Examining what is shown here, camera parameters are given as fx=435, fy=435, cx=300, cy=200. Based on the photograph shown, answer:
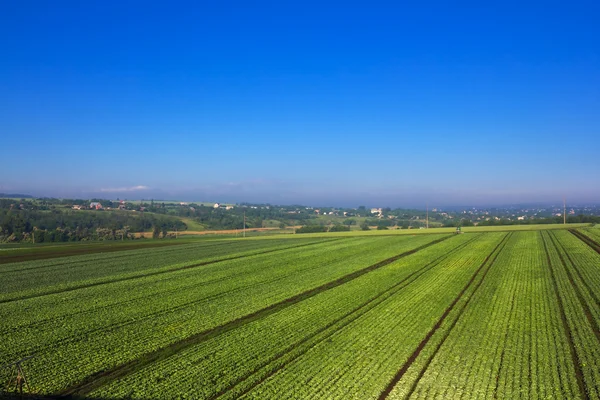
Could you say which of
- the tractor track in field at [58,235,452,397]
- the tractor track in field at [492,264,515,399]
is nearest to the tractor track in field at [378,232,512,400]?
the tractor track in field at [492,264,515,399]

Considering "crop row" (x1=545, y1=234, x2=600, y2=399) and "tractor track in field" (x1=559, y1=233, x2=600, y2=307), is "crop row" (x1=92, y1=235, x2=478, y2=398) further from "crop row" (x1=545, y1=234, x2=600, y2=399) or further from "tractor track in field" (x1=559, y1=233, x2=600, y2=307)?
"tractor track in field" (x1=559, y1=233, x2=600, y2=307)

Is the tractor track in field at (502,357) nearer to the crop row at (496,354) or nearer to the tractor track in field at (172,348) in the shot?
the crop row at (496,354)

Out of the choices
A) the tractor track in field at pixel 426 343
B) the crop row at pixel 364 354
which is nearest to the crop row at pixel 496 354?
the tractor track in field at pixel 426 343

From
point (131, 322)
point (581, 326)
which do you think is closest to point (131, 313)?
point (131, 322)

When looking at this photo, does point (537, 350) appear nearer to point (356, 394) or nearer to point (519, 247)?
point (356, 394)

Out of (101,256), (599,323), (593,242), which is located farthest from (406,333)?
(593,242)

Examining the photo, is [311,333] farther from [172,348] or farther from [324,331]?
[172,348]

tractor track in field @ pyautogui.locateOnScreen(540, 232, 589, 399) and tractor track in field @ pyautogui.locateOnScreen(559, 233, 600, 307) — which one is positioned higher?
tractor track in field @ pyautogui.locateOnScreen(559, 233, 600, 307)
